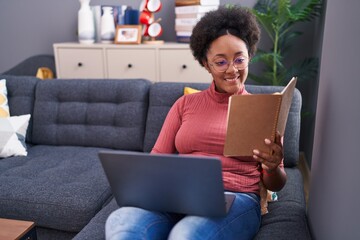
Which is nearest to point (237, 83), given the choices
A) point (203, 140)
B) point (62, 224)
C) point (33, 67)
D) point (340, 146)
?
point (203, 140)

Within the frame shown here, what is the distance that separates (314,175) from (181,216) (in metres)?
0.53

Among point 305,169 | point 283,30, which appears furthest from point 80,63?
point 305,169

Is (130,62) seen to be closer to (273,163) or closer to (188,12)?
(188,12)

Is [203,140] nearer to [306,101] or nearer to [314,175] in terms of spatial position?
[314,175]

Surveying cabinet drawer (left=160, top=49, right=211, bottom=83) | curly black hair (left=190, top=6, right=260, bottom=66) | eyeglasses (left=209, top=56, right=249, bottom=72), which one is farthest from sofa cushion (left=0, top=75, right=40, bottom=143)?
eyeglasses (left=209, top=56, right=249, bottom=72)

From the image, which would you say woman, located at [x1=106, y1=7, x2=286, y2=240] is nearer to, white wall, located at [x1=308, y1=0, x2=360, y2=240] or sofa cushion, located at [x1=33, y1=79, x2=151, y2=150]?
white wall, located at [x1=308, y1=0, x2=360, y2=240]

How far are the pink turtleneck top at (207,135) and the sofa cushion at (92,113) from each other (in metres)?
0.62

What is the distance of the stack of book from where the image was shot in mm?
2504

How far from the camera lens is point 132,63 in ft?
8.79

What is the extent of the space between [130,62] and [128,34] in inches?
9.1

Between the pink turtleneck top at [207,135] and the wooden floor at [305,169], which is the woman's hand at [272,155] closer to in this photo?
the pink turtleneck top at [207,135]

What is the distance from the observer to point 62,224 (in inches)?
57.1

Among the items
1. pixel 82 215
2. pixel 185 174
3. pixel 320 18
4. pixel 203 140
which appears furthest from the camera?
pixel 320 18

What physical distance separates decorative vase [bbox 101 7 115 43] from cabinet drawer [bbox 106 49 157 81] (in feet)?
0.45
